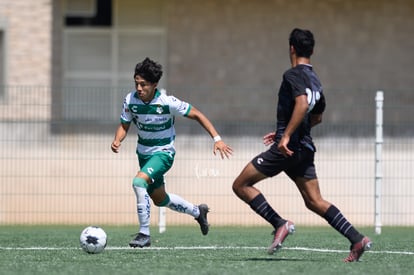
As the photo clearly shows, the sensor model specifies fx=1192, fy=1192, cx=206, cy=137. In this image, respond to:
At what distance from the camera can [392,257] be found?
12.1m

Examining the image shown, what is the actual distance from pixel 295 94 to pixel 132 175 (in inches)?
348

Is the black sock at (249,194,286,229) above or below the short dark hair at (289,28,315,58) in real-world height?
below

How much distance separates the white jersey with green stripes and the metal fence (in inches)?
234

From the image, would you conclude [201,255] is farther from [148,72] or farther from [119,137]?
[148,72]

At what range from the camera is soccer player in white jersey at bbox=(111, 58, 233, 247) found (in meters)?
12.6

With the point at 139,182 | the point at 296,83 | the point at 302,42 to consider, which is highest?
the point at 302,42

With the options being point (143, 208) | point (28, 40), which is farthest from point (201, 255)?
point (28, 40)

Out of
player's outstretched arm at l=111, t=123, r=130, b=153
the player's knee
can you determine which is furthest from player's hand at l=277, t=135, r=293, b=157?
player's outstretched arm at l=111, t=123, r=130, b=153

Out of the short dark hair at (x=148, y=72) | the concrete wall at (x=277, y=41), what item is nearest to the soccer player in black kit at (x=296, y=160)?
the short dark hair at (x=148, y=72)

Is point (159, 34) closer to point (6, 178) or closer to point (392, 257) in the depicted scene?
point (6, 178)

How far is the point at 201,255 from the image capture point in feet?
40.2

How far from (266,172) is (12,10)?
576 inches

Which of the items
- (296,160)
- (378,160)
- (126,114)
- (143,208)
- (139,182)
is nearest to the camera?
(296,160)

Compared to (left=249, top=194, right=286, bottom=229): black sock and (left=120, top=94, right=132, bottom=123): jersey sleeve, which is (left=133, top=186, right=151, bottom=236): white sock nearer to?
(left=120, top=94, right=132, bottom=123): jersey sleeve
